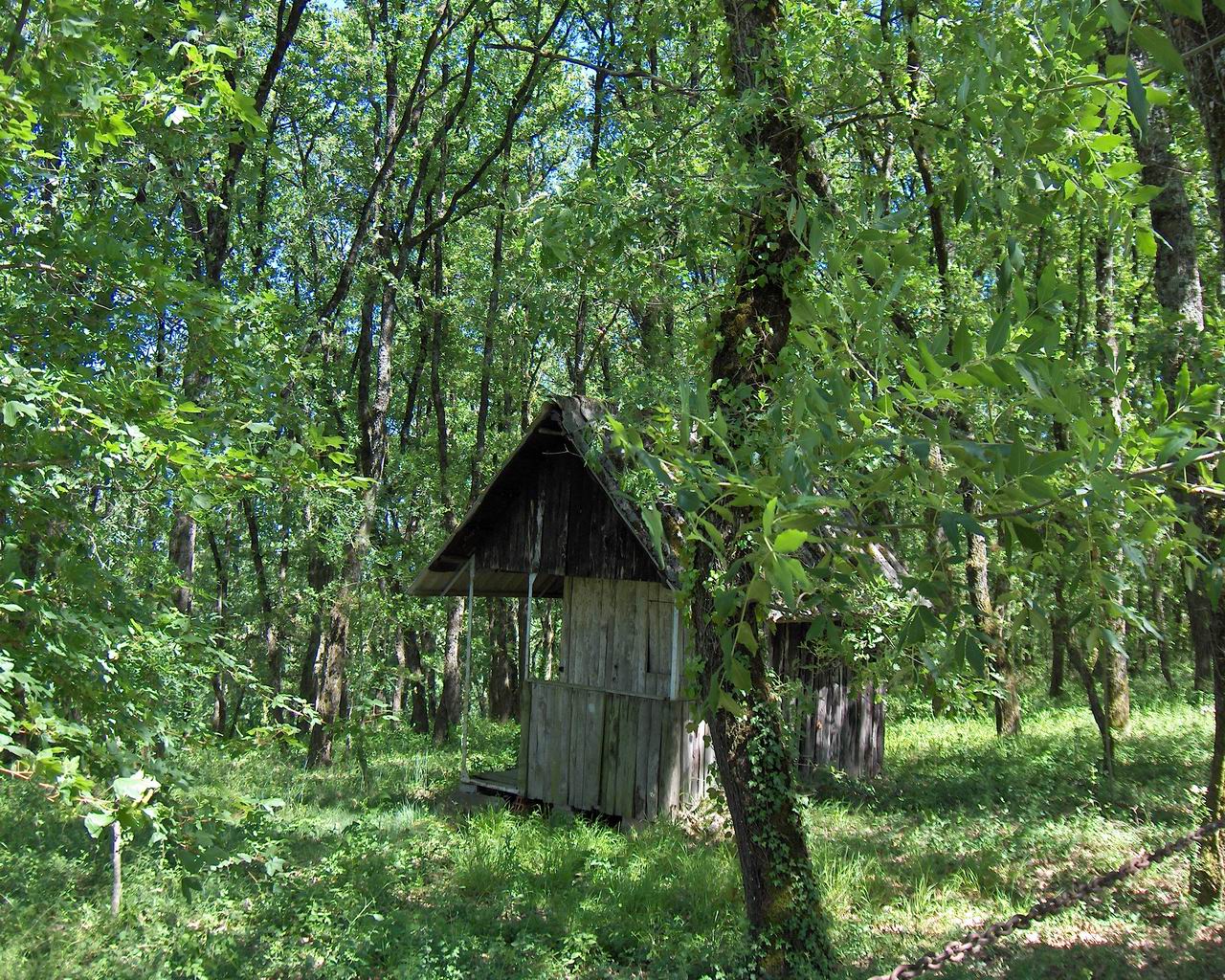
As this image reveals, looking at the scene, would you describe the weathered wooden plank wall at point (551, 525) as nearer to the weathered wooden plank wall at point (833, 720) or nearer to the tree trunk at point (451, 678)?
the weathered wooden plank wall at point (833, 720)

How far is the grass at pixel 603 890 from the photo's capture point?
279 inches

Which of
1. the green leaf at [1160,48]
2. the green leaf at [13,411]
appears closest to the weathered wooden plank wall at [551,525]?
the green leaf at [13,411]

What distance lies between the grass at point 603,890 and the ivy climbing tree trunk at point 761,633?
82 centimetres

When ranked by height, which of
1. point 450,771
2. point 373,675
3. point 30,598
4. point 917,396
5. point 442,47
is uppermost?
point 442,47

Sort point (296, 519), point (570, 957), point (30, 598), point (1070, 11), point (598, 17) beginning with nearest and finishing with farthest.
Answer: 1. point (1070, 11)
2. point (30, 598)
3. point (570, 957)
4. point (598, 17)
5. point (296, 519)

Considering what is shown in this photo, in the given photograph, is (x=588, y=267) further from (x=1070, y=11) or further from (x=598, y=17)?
(x=598, y=17)

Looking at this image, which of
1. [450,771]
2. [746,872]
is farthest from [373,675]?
[746,872]

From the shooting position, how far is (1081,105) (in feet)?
9.43

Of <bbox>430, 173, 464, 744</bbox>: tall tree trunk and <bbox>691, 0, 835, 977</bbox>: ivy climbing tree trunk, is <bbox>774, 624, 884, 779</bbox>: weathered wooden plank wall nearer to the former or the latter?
<bbox>691, 0, 835, 977</bbox>: ivy climbing tree trunk

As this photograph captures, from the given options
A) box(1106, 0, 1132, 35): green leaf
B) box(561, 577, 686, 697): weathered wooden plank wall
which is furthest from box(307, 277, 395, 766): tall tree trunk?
box(1106, 0, 1132, 35): green leaf

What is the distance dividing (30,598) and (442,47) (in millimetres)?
18511

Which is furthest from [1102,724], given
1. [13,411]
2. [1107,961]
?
[13,411]

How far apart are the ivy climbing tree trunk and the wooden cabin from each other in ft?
14.9

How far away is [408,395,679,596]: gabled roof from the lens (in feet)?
39.4
